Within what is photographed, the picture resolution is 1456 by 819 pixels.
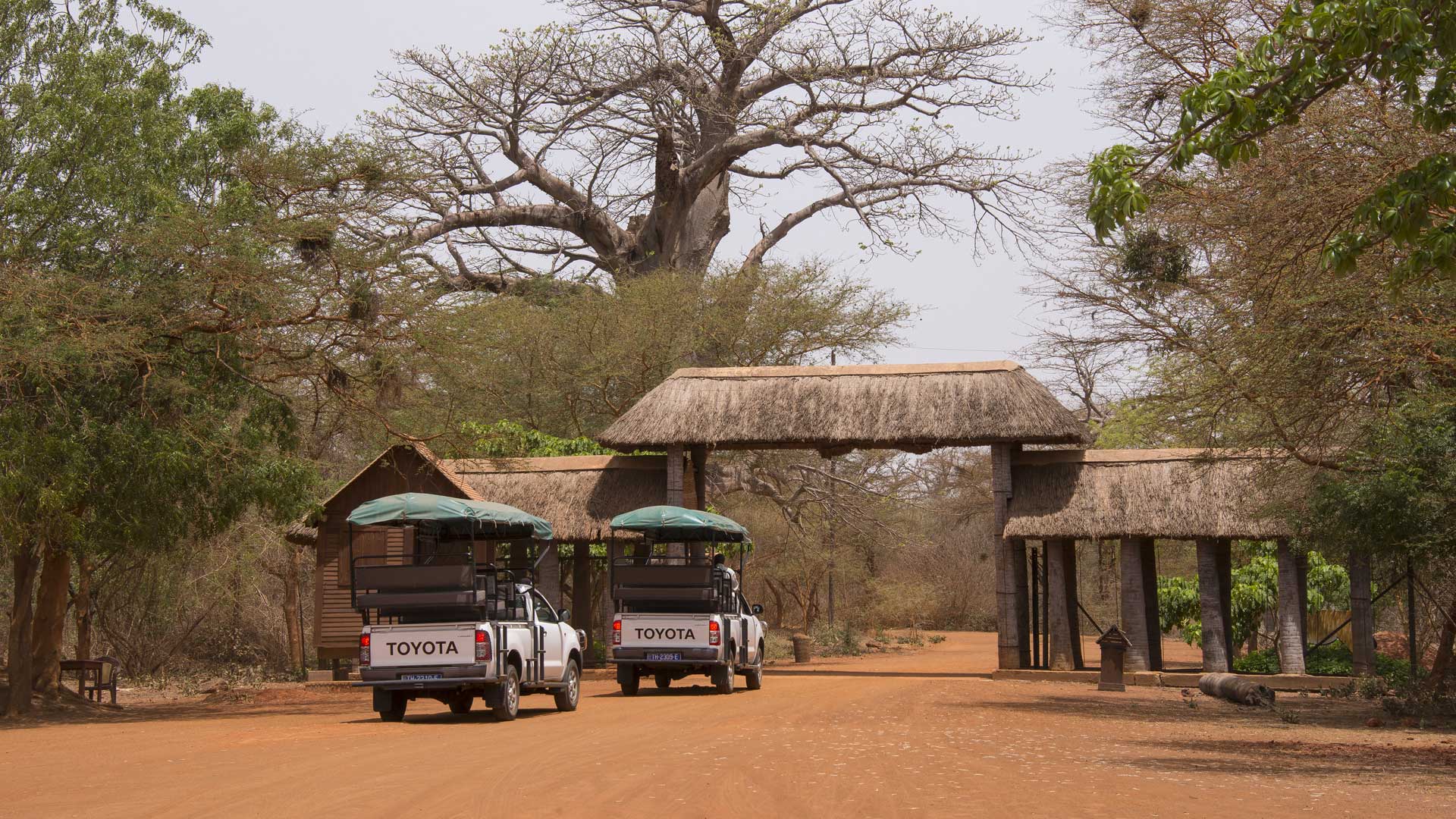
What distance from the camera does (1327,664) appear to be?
22.3 m

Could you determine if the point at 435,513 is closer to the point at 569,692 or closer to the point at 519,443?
the point at 569,692

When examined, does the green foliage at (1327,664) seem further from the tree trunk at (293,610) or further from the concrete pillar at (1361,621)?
the tree trunk at (293,610)

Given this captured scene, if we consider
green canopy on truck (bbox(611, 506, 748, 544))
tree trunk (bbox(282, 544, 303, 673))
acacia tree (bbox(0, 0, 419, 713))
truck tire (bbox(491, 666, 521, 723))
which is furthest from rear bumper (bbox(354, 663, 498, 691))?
tree trunk (bbox(282, 544, 303, 673))

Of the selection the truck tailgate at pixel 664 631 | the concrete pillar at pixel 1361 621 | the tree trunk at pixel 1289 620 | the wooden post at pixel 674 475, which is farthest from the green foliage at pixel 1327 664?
the truck tailgate at pixel 664 631

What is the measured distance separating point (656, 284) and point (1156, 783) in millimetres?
23794

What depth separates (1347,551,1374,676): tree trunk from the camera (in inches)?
821

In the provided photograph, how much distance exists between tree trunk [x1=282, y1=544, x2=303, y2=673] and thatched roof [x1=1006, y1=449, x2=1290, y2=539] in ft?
48.0

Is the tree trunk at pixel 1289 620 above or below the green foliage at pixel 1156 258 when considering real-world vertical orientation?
below

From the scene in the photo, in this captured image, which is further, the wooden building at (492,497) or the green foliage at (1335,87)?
the wooden building at (492,497)

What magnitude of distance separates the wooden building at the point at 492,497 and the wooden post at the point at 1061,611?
6.46 meters

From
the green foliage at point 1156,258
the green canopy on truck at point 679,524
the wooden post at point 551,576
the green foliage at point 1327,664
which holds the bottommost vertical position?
the green foliage at point 1327,664

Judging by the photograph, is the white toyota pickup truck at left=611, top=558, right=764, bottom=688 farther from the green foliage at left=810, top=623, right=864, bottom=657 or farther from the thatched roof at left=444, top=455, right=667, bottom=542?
the green foliage at left=810, top=623, right=864, bottom=657

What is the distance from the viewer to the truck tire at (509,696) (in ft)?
48.8

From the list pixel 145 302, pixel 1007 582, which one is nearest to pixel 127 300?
pixel 145 302
